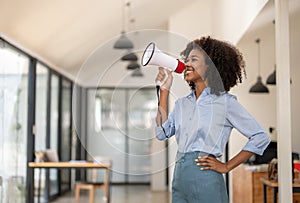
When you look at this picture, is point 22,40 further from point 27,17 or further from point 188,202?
point 188,202

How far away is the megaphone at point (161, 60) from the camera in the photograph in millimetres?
1964

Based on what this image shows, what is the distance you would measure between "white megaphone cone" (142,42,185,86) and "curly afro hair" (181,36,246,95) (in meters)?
0.08

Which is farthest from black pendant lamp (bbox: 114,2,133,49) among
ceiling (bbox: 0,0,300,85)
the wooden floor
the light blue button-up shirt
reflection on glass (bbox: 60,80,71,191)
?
the wooden floor

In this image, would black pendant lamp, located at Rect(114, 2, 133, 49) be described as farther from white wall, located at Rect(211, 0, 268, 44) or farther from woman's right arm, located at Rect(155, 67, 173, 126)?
woman's right arm, located at Rect(155, 67, 173, 126)

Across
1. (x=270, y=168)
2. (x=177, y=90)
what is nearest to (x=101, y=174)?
(x=270, y=168)

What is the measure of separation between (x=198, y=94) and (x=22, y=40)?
4782 mm

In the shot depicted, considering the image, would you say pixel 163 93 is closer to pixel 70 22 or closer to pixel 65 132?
pixel 70 22

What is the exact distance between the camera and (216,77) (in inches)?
79.8

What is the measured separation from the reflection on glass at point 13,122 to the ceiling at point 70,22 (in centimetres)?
26

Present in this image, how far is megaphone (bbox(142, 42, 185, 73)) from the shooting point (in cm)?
196

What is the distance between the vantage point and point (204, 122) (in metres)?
1.96

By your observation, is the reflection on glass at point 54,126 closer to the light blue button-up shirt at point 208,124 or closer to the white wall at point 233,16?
the white wall at point 233,16

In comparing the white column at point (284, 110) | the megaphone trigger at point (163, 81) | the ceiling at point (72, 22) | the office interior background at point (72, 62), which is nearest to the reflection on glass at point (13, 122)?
the office interior background at point (72, 62)

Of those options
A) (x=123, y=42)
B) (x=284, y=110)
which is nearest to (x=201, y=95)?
(x=284, y=110)
